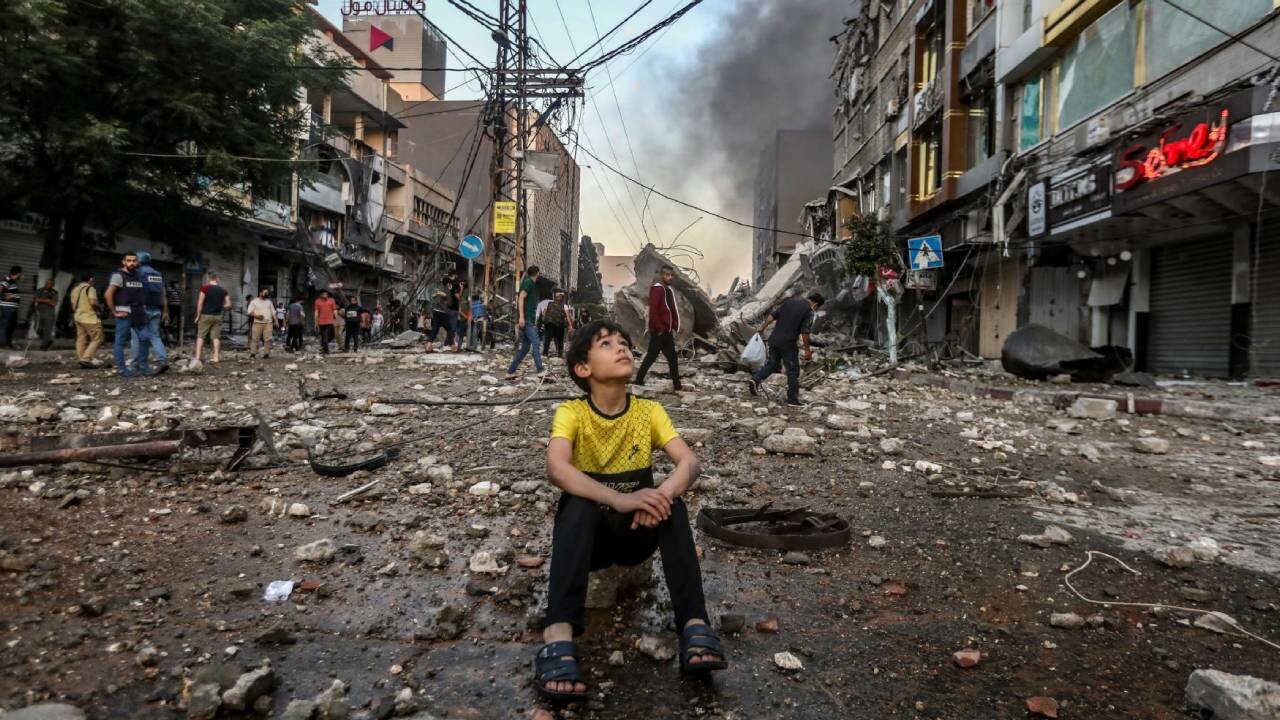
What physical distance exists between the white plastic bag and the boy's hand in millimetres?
10113

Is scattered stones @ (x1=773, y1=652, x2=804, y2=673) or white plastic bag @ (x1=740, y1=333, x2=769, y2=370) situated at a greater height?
white plastic bag @ (x1=740, y1=333, x2=769, y2=370)

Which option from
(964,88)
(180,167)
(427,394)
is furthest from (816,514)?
→ (964,88)

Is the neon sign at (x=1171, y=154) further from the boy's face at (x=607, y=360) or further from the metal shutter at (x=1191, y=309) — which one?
the boy's face at (x=607, y=360)

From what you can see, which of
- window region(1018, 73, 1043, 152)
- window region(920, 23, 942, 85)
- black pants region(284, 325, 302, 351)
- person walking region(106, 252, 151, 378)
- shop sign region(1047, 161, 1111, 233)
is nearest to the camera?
person walking region(106, 252, 151, 378)

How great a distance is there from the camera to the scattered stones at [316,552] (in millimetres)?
3082

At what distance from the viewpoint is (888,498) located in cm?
438

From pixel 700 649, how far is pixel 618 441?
2.36 feet

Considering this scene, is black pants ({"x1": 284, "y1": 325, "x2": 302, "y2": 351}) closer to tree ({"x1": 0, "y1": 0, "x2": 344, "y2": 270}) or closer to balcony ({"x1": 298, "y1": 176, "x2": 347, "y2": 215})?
tree ({"x1": 0, "y1": 0, "x2": 344, "y2": 270})

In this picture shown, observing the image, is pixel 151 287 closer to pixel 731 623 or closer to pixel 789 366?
pixel 789 366

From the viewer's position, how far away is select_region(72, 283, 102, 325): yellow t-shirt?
10242mm

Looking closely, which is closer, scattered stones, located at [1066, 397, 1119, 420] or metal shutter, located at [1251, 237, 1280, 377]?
scattered stones, located at [1066, 397, 1119, 420]

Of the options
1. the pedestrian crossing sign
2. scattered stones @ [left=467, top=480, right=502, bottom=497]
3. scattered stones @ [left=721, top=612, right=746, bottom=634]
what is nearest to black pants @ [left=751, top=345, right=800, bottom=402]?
scattered stones @ [left=467, top=480, right=502, bottom=497]

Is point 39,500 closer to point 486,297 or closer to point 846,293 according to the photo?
point 486,297

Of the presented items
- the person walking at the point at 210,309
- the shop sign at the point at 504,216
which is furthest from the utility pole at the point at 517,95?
the person walking at the point at 210,309
